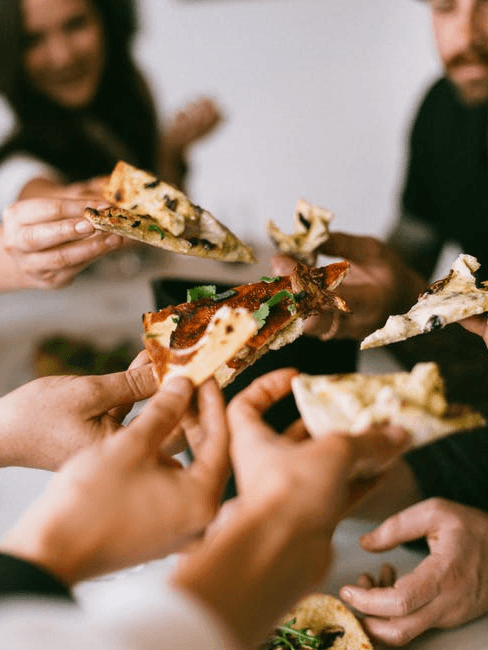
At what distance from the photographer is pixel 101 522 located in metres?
0.49

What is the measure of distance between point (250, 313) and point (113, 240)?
35cm

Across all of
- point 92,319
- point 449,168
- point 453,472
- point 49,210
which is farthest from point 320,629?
point 449,168

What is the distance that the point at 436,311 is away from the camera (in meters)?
0.90

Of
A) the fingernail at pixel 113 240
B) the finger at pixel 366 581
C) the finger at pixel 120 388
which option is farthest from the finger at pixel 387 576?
the fingernail at pixel 113 240

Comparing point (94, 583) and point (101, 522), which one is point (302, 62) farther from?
point (101, 522)

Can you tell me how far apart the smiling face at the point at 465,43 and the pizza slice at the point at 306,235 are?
0.76 m

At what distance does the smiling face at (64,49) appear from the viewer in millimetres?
2057

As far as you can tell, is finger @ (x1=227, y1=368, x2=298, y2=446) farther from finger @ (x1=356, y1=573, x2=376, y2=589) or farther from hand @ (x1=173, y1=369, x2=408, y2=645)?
finger @ (x1=356, y1=573, x2=376, y2=589)

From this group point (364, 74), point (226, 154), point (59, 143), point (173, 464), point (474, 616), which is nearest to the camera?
point (173, 464)

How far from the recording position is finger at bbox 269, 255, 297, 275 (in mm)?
1114

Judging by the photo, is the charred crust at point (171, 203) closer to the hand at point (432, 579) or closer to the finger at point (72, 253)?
the finger at point (72, 253)

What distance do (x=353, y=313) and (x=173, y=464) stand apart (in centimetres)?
54

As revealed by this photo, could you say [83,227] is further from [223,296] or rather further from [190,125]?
[190,125]

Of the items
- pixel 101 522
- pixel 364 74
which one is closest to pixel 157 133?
pixel 364 74
